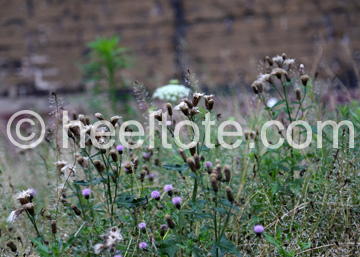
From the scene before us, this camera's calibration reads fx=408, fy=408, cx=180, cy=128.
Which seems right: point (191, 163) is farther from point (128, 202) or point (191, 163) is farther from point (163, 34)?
point (163, 34)

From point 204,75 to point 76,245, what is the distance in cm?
435

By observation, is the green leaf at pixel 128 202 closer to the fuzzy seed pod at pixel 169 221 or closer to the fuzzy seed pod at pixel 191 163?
the fuzzy seed pod at pixel 169 221

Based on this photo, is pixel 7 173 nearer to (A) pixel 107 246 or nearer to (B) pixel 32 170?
(B) pixel 32 170

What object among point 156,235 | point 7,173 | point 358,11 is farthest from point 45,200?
point 358,11

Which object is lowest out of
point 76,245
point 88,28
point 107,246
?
point 76,245

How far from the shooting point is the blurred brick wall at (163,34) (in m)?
5.85

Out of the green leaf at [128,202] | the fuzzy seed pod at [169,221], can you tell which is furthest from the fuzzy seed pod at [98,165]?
the fuzzy seed pod at [169,221]

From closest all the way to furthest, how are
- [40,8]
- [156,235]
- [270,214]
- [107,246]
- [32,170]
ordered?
[107,246] < [156,235] < [270,214] < [32,170] < [40,8]

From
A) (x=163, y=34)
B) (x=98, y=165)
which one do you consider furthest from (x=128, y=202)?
(x=163, y=34)

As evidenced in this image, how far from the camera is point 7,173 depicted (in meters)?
2.58

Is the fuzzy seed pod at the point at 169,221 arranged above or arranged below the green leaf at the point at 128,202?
below

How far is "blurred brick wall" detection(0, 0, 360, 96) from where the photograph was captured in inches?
230

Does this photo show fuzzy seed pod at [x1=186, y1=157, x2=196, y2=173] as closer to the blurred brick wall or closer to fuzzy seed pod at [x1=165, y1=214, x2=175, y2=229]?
fuzzy seed pod at [x1=165, y1=214, x2=175, y2=229]

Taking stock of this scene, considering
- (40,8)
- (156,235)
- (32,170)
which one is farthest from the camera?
(40,8)
